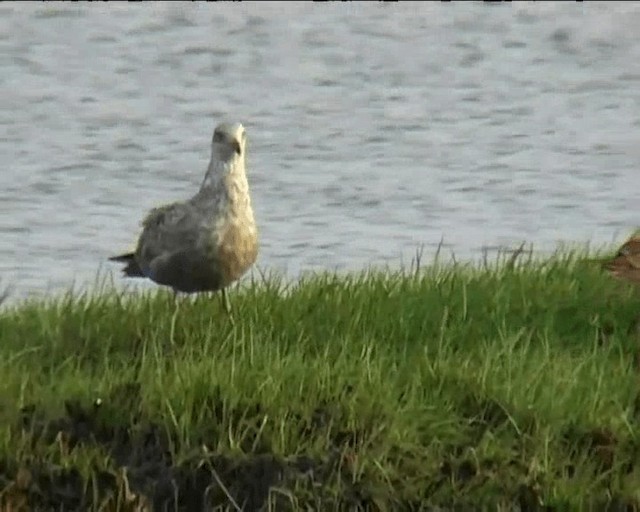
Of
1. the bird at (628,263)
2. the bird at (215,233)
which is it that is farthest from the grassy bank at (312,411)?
the bird at (628,263)

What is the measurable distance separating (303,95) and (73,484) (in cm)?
1113

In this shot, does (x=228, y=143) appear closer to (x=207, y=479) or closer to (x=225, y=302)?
(x=225, y=302)

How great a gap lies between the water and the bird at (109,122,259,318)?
43.0 inches

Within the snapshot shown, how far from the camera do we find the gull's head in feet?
29.0

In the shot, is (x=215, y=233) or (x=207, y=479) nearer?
(x=207, y=479)

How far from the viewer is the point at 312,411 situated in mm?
7723

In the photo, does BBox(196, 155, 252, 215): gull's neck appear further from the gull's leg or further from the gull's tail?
the gull's tail

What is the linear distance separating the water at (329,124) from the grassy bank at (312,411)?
1398 mm

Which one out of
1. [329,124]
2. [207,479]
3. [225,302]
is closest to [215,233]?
[225,302]

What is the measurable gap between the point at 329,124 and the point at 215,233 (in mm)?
8417

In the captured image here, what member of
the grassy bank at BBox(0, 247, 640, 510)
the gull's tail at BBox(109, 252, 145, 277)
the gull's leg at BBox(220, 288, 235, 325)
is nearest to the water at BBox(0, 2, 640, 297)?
the gull's tail at BBox(109, 252, 145, 277)

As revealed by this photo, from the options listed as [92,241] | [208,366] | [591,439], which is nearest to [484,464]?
[591,439]

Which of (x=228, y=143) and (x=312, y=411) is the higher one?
(x=228, y=143)

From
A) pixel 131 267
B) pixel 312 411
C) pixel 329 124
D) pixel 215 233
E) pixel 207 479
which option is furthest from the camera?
pixel 329 124
